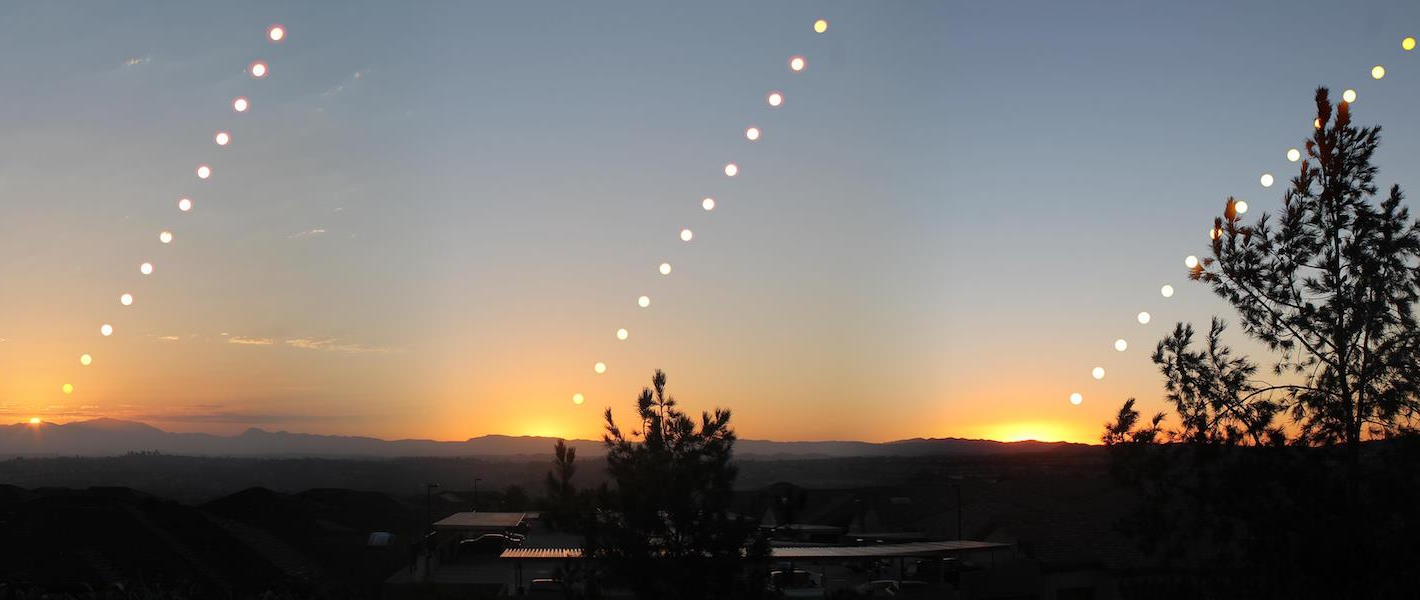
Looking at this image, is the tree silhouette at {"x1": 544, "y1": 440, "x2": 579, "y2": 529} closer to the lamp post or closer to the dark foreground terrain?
the dark foreground terrain

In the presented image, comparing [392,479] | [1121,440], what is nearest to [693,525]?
[1121,440]

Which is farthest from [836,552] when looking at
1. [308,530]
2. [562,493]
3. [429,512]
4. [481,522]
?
[308,530]

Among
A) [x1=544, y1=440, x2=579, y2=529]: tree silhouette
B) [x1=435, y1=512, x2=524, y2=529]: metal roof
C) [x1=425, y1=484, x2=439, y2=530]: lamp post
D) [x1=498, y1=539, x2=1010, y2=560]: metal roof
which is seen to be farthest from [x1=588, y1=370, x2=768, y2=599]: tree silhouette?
[x1=425, y1=484, x2=439, y2=530]: lamp post

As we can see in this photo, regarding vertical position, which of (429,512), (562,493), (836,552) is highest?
(562,493)

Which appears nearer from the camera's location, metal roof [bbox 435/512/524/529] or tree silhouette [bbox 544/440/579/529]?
tree silhouette [bbox 544/440/579/529]

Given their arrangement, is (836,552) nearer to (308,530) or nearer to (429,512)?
(429,512)

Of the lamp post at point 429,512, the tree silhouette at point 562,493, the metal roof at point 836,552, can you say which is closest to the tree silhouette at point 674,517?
the tree silhouette at point 562,493

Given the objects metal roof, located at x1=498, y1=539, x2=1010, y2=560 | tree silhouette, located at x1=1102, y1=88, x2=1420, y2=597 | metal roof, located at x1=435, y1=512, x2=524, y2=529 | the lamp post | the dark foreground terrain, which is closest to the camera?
tree silhouette, located at x1=1102, y1=88, x2=1420, y2=597

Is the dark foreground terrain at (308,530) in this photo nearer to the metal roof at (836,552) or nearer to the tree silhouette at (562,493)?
the tree silhouette at (562,493)

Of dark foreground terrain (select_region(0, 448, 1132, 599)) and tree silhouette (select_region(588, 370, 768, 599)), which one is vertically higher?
tree silhouette (select_region(588, 370, 768, 599))

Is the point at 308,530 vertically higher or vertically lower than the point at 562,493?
lower
